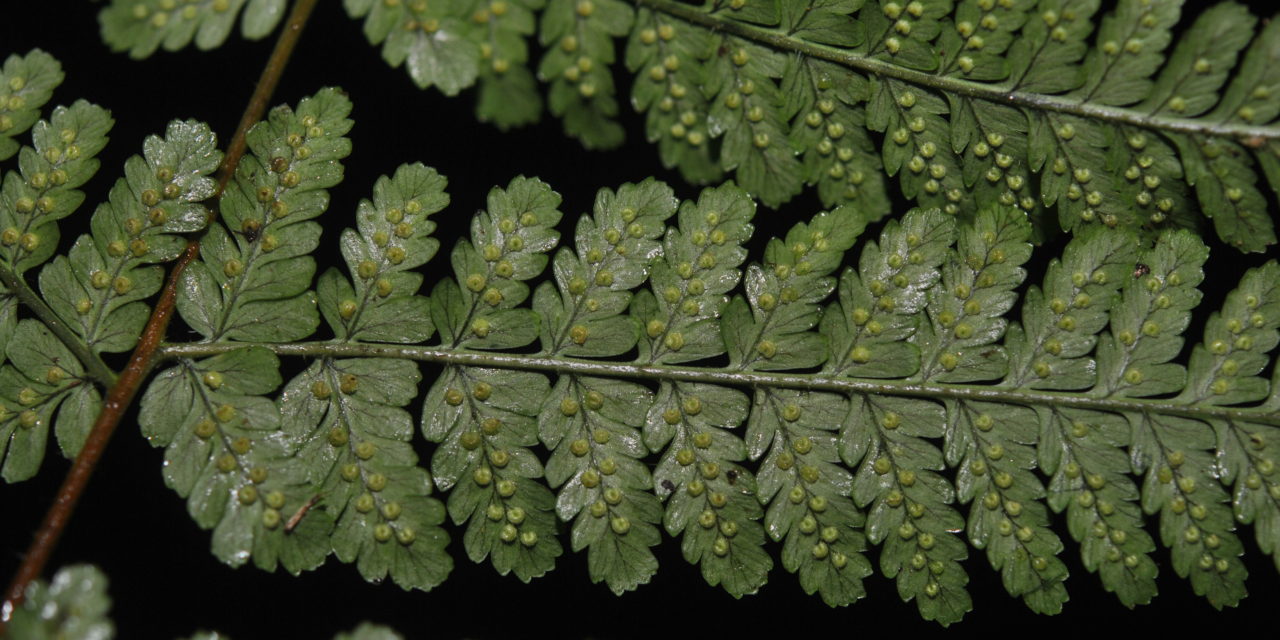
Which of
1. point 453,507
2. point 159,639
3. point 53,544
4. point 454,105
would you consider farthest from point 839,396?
point 159,639

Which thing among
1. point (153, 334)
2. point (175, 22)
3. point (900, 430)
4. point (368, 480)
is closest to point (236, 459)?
point (368, 480)

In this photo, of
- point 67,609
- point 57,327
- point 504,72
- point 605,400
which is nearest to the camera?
point 67,609

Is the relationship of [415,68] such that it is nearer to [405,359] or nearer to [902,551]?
[405,359]

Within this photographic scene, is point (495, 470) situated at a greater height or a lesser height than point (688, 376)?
lesser

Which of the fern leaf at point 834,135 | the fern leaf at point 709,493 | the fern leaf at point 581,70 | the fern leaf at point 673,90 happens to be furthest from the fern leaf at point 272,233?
the fern leaf at point 834,135

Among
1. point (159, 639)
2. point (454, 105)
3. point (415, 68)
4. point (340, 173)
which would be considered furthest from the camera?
point (159, 639)

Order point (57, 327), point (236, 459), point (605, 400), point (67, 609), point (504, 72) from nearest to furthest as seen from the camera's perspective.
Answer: point (67, 609) → point (504, 72) → point (236, 459) → point (57, 327) → point (605, 400)

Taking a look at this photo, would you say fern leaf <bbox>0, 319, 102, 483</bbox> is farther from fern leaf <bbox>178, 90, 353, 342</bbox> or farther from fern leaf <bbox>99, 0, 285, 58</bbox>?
fern leaf <bbox>99, 0, 285, 58</bbox>

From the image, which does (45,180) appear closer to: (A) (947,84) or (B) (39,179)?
(B) (39,179)
